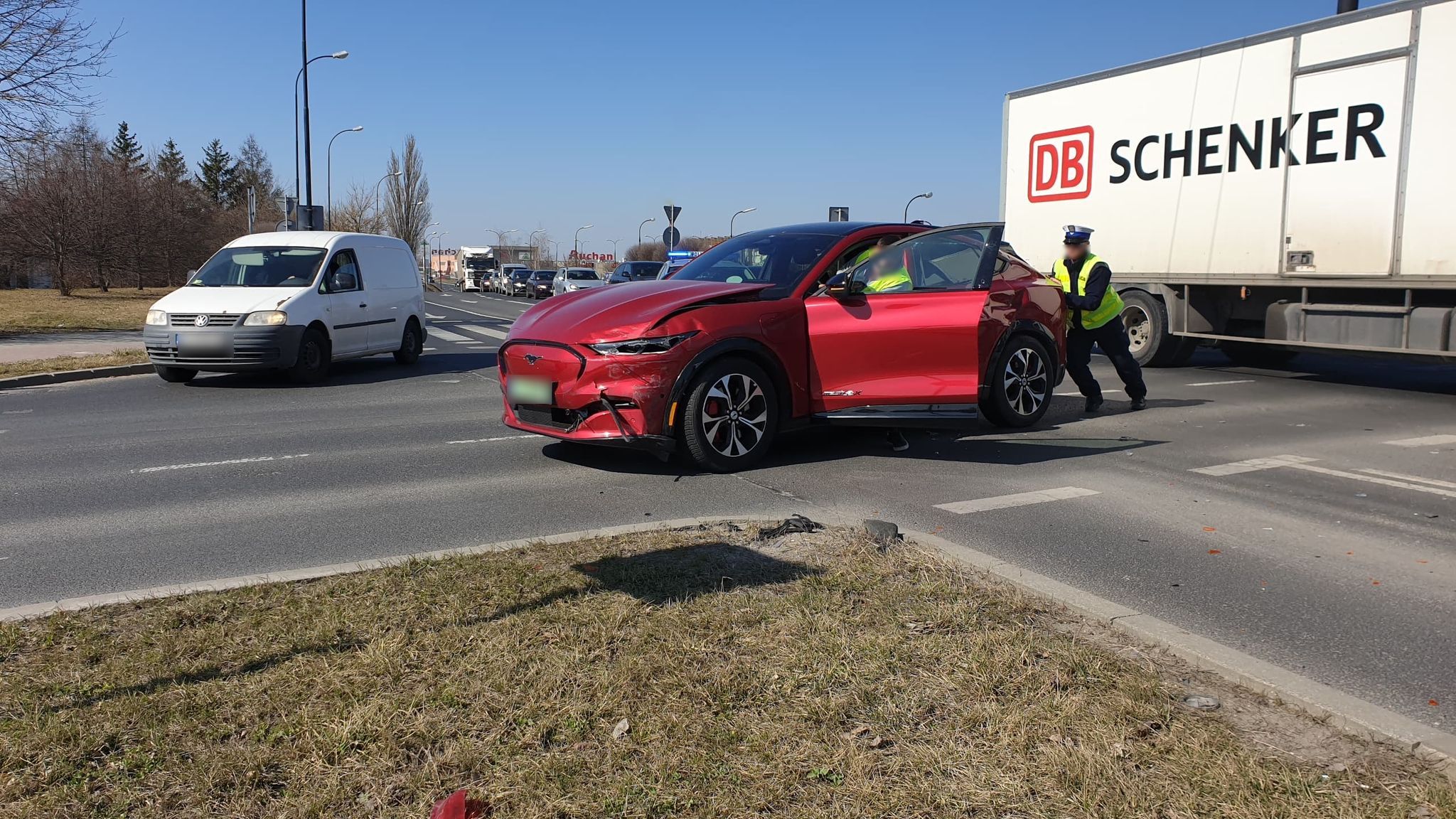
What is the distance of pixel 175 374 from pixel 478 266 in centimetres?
5603

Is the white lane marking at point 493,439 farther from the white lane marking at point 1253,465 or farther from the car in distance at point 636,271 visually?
the car in distance at point 636,271

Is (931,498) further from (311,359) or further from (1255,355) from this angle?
(1255,355)

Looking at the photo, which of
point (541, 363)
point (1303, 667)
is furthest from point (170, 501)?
point (1303, 667)

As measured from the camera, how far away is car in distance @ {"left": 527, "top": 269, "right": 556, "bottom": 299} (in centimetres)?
5522

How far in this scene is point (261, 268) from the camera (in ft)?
44.9

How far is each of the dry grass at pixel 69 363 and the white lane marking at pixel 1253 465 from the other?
1311 centimetres

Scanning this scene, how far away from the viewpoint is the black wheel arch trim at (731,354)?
7.17m

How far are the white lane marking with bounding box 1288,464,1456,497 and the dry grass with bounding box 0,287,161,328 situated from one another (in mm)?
21062

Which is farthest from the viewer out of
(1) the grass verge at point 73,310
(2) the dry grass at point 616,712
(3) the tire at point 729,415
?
(1) the grass verge at point 73,310

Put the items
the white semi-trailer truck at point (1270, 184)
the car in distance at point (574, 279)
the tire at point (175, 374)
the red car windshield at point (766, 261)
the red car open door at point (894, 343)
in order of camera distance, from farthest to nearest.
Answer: the car in distance at point (574, 279), the tire at point (175, 374), the white semi-trailer truck at point (1270, 184), the red car windshield at point (766, 261), the red car open door at point (894, 343)

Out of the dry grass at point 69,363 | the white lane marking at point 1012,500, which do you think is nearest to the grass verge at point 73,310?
the dry grass at point 69,363

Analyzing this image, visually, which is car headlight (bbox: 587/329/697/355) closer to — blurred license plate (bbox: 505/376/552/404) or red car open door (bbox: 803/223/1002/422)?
blurred license plate (bbox: 505/376/552/404)

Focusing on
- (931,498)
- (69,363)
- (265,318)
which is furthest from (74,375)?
(931,498)

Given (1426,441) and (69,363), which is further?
(69,363)
